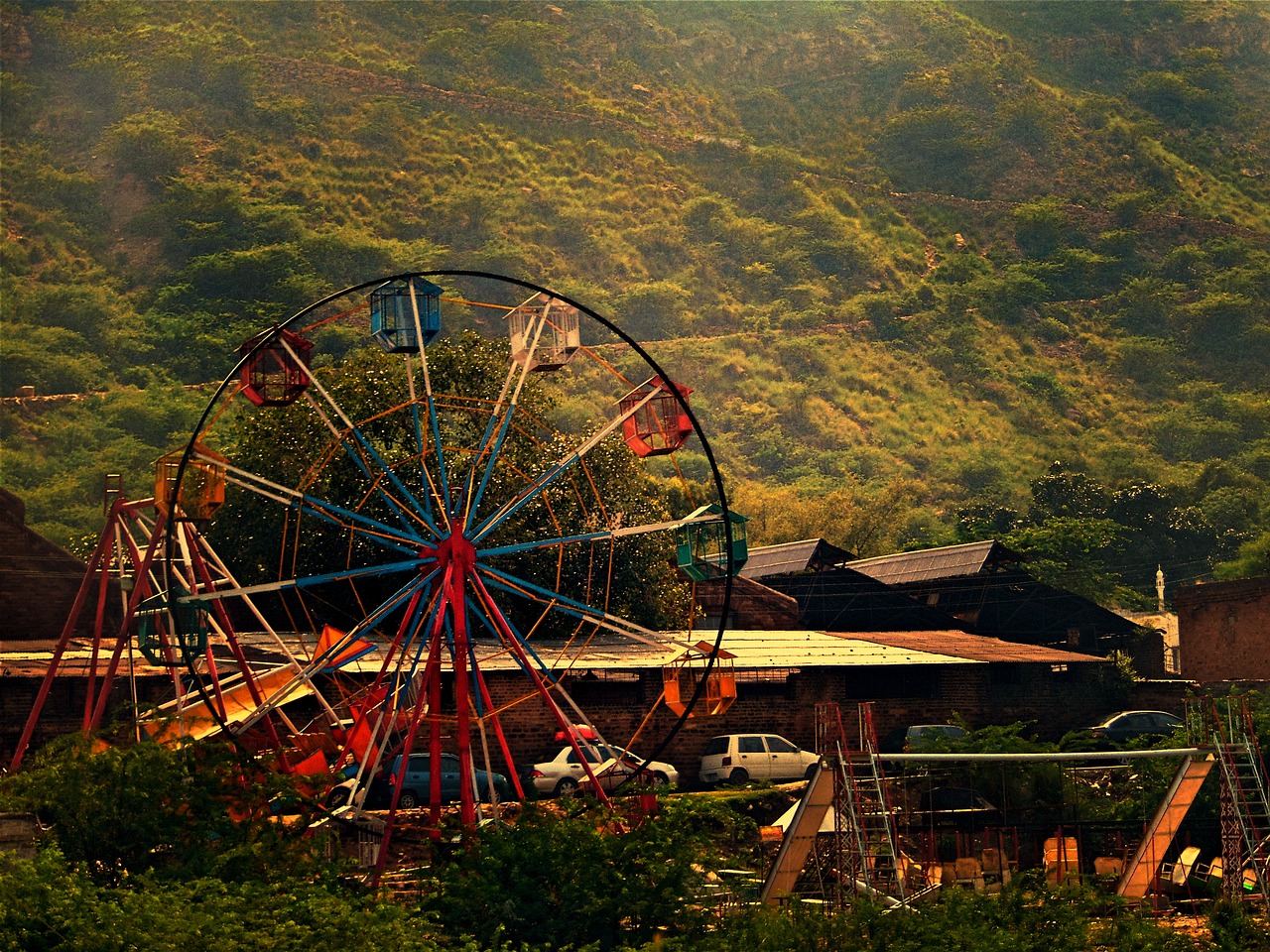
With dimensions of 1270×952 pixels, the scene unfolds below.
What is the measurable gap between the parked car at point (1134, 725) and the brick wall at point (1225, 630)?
956cm

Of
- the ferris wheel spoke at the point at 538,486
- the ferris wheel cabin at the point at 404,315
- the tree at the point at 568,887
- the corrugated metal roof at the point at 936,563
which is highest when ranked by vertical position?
the ferris wheel cabin at the point at 404,315

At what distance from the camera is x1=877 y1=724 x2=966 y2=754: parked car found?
4341cm

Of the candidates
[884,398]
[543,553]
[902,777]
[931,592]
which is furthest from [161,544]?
[884,398]

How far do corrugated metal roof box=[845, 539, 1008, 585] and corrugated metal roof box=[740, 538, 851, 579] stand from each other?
137 centimetres

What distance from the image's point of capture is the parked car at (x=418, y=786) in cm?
3650

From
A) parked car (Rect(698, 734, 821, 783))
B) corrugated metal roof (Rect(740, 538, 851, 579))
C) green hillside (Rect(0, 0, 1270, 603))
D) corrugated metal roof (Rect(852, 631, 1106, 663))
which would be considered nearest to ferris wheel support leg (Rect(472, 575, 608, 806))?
parked car (Rect(698, 734, 821, 783))

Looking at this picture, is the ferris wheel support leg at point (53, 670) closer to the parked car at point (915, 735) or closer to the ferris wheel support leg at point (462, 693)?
the ferris wheel support leg at point (462, 693)

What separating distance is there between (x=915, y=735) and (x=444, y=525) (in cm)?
1618

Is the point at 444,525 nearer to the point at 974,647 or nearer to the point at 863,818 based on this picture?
the point at 863,818

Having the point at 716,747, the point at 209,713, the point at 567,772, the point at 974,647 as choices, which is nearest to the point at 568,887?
the point at 209,713

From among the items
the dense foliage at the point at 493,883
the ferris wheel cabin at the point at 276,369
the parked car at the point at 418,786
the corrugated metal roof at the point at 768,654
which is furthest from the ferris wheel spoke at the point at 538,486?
the parked car at the point at 418,786

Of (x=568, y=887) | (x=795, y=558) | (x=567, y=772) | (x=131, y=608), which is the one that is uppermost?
(x=795, y=558)

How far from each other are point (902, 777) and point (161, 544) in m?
14.1

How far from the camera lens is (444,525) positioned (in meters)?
31.6
